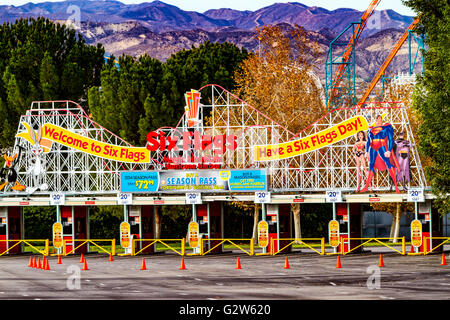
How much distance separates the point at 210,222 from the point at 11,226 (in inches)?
545

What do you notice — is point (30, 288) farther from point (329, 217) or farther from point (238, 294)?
point (329, 217)

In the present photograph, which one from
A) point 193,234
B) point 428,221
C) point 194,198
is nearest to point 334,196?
point 428,221

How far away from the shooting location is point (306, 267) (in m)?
43.2

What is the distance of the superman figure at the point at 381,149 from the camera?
52.0 metres

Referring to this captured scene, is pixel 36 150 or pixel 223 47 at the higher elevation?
pixel 223 47

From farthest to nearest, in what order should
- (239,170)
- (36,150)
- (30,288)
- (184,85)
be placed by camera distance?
(184,85) → (36,150) → (239,170) → (30,288)

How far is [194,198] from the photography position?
2131 inches

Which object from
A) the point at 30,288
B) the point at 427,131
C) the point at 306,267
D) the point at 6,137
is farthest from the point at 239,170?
the point at 6,137

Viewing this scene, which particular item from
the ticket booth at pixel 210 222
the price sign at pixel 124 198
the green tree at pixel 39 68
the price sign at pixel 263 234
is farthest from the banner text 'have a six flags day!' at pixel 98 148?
the green tree at pixel 39 68

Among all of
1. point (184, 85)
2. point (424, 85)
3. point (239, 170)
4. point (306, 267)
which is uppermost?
point (184, 85)

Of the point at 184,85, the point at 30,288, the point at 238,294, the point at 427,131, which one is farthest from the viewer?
the point at 184,85

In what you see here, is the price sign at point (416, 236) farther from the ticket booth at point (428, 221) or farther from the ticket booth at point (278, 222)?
the ticket booth at point (278, 222)

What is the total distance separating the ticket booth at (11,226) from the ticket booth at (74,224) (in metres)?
3.92

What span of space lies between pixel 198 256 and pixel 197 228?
6.10ft
